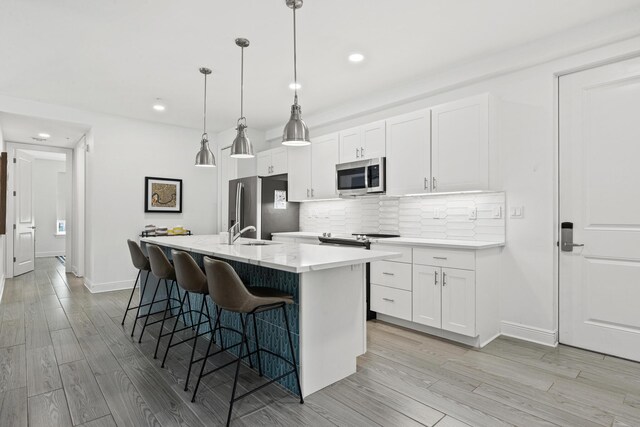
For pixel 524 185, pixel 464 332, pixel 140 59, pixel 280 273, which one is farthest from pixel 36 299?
pixel 524 185

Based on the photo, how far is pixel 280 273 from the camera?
232 centimetres

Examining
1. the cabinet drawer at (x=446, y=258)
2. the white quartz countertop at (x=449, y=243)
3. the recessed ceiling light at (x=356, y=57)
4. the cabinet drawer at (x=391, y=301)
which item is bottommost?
the cabinet drawer at (x=391, y=301)

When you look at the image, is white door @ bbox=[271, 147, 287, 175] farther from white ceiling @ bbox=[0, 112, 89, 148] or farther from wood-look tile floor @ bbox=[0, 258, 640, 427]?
wood-look tile floor @ bbox=[0, 258, 640, 427]

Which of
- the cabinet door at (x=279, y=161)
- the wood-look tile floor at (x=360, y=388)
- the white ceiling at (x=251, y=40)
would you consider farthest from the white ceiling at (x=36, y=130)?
the wood-look tile floor at (x=360, y=388)

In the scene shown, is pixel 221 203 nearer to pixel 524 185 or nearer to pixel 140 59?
pixel 140 59

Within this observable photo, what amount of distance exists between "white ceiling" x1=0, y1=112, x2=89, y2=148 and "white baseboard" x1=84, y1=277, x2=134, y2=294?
2.34m

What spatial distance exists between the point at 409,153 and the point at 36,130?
5649 mm

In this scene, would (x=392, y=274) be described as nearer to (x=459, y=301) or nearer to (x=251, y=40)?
(x=459, y=301)

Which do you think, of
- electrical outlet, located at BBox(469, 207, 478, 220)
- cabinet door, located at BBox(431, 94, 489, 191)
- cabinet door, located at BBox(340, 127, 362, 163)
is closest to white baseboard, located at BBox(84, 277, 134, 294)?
cabinet door, located at BBox(340, 127, 362, 163)

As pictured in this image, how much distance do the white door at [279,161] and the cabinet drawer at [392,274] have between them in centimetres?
239

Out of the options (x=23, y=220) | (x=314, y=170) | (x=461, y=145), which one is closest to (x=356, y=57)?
(x=461, y=145)

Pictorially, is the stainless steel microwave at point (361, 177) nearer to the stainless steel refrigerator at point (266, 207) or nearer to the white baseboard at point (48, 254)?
the stainless steel refrigerator at point (266, 207)

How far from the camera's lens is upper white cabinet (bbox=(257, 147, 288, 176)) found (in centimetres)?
524

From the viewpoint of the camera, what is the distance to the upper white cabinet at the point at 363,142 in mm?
3881
